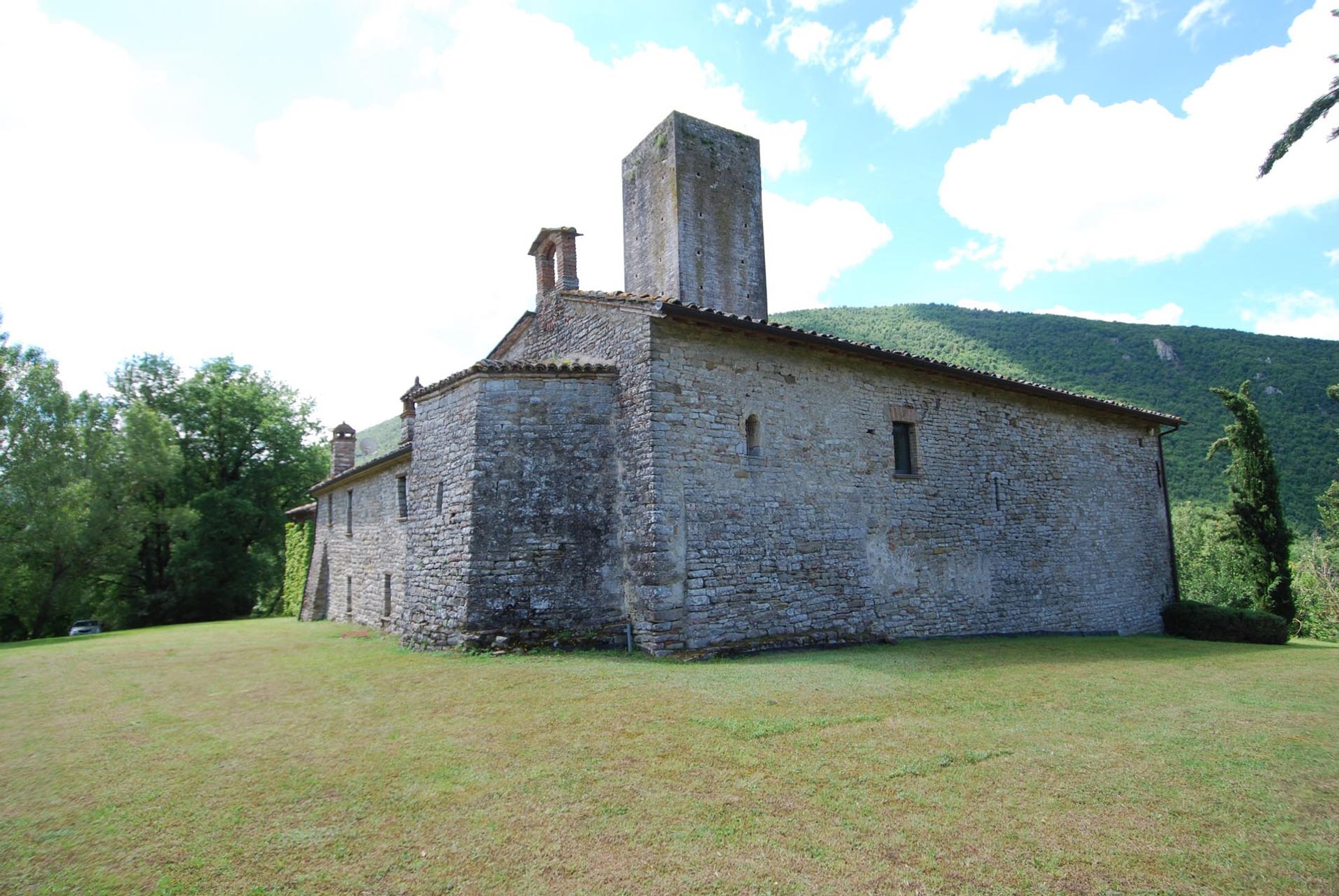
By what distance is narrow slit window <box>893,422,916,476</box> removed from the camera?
46.0 feet

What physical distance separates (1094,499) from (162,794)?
18.8 metres

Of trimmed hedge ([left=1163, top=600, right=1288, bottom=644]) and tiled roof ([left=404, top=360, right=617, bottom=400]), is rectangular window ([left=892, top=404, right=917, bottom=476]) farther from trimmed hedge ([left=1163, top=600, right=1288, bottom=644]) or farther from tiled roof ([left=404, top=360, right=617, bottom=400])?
trimmed hedge ([left=1163, top=600, right=1288, bottom=644])

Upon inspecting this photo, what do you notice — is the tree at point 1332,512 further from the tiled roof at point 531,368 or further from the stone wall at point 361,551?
the stone wall at point 361,551

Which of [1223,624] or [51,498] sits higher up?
[51,498]

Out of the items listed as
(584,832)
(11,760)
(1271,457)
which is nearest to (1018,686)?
(584,832)

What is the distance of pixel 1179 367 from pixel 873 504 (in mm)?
38803

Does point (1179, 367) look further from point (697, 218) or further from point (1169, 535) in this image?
→ point (697, 218)

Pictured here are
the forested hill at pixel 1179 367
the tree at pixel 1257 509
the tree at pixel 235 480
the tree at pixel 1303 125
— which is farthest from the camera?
the forested hill at pixel 1179 367

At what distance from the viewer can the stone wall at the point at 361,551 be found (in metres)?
17.2

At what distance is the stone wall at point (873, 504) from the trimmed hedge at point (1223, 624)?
73 cm

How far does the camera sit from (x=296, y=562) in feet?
84.6

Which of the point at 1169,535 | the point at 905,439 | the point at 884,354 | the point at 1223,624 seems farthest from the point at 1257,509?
the point at 884,354

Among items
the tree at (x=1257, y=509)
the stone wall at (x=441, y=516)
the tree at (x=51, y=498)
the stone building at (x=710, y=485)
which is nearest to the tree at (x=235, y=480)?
the tree at (x=51, y=498)

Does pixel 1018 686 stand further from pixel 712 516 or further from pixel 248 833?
pixel 248 833
